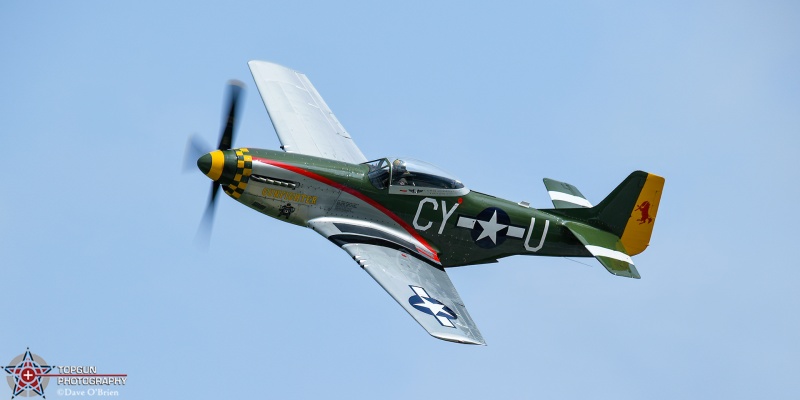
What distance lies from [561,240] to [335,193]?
→ 5059mm

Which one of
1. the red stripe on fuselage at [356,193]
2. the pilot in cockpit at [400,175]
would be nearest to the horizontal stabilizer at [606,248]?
the red stripe on fuselage at [356,193]

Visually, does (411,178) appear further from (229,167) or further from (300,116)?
(300,116)

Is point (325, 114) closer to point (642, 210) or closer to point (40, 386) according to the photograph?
point (642, 210)

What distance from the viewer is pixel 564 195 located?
31.5 m

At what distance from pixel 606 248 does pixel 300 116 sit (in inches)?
293

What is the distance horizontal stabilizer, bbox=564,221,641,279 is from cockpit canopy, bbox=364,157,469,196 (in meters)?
2.98

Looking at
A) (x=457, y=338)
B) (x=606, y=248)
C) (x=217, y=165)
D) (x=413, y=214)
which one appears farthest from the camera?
(x=606, y=248)

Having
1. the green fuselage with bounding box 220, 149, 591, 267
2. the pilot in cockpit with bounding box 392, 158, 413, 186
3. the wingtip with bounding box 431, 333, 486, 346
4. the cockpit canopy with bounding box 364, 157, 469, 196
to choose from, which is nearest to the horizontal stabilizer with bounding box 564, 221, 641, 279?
the green fuselage with bounding box 220, 149, 591, 267

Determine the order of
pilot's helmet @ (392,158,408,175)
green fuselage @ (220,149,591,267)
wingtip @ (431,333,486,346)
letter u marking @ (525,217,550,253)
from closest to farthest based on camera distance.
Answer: wingtip @ (431,333,486,346), green fuselage @ (220,149,591,267), pilot's helmet @ (392,158,408,175), letter u marking @ (525,217,550,253)

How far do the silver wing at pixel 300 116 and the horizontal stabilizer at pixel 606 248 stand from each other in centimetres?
506

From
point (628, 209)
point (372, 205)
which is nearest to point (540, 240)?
point (628, 209)

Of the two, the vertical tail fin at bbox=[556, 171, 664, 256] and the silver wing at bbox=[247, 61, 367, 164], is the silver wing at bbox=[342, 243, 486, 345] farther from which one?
the vertical tail fin at bbox=[556, 171, 664, 256]

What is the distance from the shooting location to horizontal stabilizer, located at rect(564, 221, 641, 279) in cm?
2928

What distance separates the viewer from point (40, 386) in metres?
26.2
